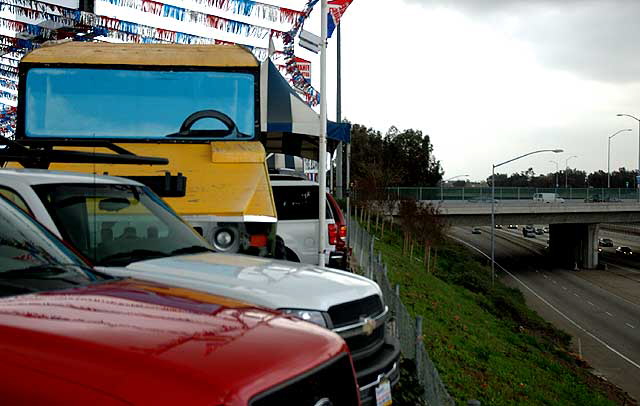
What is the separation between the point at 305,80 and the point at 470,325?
1091 centimetres

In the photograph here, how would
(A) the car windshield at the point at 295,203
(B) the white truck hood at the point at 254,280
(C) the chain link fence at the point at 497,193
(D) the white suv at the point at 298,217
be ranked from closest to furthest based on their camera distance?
(B) the white truck hood at the point at 254,280 → (D) the white suv at the point at 298,217 → (A) the car windshield at the point at 295,203 → (C) the chain link fence at the point at 497,193

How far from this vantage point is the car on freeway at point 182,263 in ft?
15.5

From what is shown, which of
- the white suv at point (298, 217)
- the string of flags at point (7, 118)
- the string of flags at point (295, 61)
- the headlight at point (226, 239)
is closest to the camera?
the headlight at point (226, 239)

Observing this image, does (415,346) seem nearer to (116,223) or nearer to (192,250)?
(192,250)

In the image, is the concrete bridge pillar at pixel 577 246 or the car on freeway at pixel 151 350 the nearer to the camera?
the car on freeway at pixel 151 350

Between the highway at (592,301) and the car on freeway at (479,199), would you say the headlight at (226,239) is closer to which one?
the highway at (592,301)

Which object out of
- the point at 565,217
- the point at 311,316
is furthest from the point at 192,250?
the point at 565,217

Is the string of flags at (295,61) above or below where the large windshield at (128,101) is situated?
above

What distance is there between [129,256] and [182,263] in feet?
1.42

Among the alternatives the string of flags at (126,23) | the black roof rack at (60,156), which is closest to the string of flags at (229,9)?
the string of flags at (126,23)

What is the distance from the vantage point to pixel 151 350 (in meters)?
2.30

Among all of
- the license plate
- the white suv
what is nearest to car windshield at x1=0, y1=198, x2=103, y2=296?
the license plate

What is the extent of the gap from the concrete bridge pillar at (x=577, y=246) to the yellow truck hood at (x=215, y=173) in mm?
66885

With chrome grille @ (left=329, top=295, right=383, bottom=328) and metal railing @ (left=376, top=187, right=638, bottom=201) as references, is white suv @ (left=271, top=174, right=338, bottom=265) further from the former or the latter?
metal railing @ (left=376, top=187, right=638, bottom=201)
